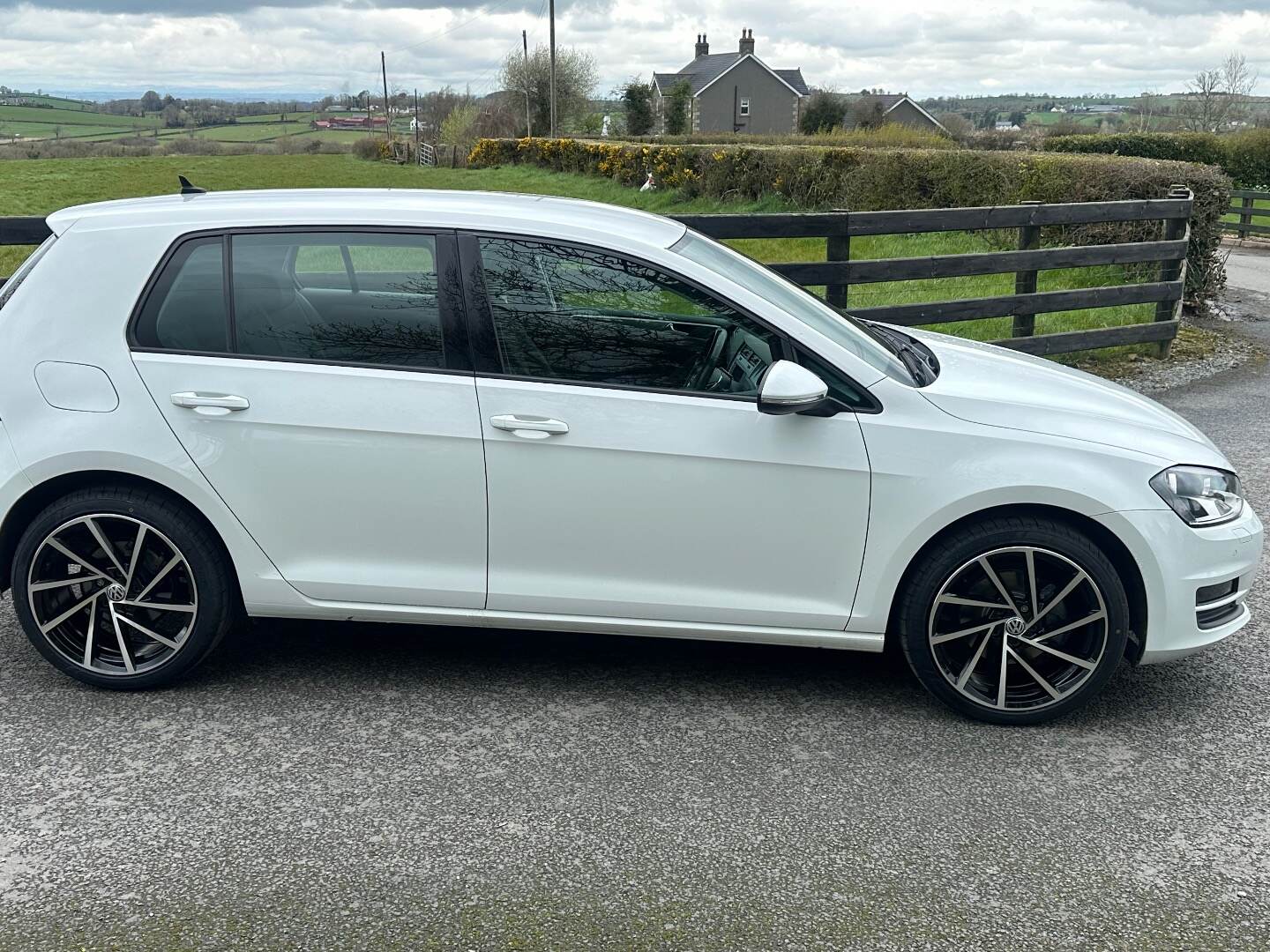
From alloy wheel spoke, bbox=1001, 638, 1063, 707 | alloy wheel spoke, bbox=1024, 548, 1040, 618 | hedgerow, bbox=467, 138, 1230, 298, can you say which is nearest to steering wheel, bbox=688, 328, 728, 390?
alloy wheel spoke, bbox=1024, 548, 1040, 618

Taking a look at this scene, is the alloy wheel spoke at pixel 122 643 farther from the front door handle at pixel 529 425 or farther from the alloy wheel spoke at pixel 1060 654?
the alloy wheel spoke at pixel 1060 654

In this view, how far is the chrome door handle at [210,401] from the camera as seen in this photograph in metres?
3.94

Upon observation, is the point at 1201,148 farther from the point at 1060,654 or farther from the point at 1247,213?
the point at 1060,654

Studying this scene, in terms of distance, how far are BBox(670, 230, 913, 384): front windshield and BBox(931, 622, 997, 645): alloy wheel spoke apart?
0.87 m

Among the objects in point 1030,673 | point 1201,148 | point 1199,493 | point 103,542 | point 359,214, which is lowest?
point 1030,673

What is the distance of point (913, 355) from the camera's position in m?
4.49

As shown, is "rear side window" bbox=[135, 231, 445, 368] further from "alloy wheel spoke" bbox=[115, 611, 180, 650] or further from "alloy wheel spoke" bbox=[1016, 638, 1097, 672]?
"alloy wheel spoke" bbox=[1016, 638, 1097, 672]

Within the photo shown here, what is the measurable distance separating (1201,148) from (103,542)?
96.3 ft

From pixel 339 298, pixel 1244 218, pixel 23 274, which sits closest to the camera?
pixel 339 298

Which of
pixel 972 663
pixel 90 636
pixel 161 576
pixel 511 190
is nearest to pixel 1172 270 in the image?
pixel 972 663

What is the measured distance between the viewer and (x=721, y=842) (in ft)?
10.8

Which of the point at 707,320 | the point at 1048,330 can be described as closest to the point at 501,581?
the point at 707,320

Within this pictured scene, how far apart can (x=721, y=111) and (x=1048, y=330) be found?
271 ft

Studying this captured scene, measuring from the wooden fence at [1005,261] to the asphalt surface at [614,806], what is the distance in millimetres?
3886
